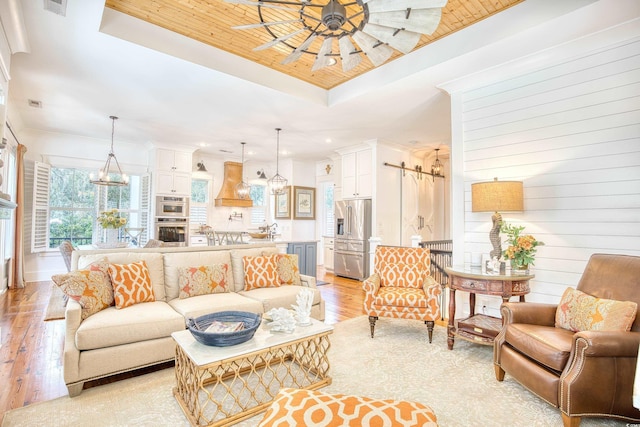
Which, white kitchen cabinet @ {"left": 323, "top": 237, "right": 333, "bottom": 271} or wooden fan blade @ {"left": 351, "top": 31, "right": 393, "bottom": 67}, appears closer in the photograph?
wooden fan blade @ {"left": 351, "top": 31, "right": 393, "bottom": 67}

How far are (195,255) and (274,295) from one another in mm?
947

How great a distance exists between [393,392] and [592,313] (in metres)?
1.45

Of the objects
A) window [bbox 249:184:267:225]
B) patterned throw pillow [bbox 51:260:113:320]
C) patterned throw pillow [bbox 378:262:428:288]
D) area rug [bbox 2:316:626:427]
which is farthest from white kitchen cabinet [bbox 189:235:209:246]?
area rug [bbox 2:316:626:427]

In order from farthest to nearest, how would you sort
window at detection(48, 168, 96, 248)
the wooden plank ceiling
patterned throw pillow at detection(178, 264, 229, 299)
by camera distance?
window at detection(48, 168, 96, 248)
patterned throw pillow at detection(178, 264, 229, 299)
the wooden plank ceiling

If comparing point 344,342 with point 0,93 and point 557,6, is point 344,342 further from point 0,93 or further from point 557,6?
point 0,93

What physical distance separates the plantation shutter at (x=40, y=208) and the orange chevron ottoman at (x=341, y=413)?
22.0ft

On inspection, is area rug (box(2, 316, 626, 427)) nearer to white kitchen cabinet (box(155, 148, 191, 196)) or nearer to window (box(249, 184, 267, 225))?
white kitchen cabinet (box(155, 148, 191, 196))

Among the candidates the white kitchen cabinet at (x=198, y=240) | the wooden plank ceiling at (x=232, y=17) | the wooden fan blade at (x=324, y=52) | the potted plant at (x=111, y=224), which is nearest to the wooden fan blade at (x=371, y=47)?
the wooden fan blade at (x=324, y=52)

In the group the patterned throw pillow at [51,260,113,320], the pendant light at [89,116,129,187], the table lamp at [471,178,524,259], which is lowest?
the patterned throw pillow at [51,260,113,320]

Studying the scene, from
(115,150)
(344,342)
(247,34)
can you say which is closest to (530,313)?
(344,342)

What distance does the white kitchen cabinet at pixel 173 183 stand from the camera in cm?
664

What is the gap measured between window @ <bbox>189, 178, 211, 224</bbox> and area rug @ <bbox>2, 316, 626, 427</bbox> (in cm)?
571

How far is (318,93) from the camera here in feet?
14.7

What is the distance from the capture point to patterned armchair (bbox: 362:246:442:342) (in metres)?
3.17
